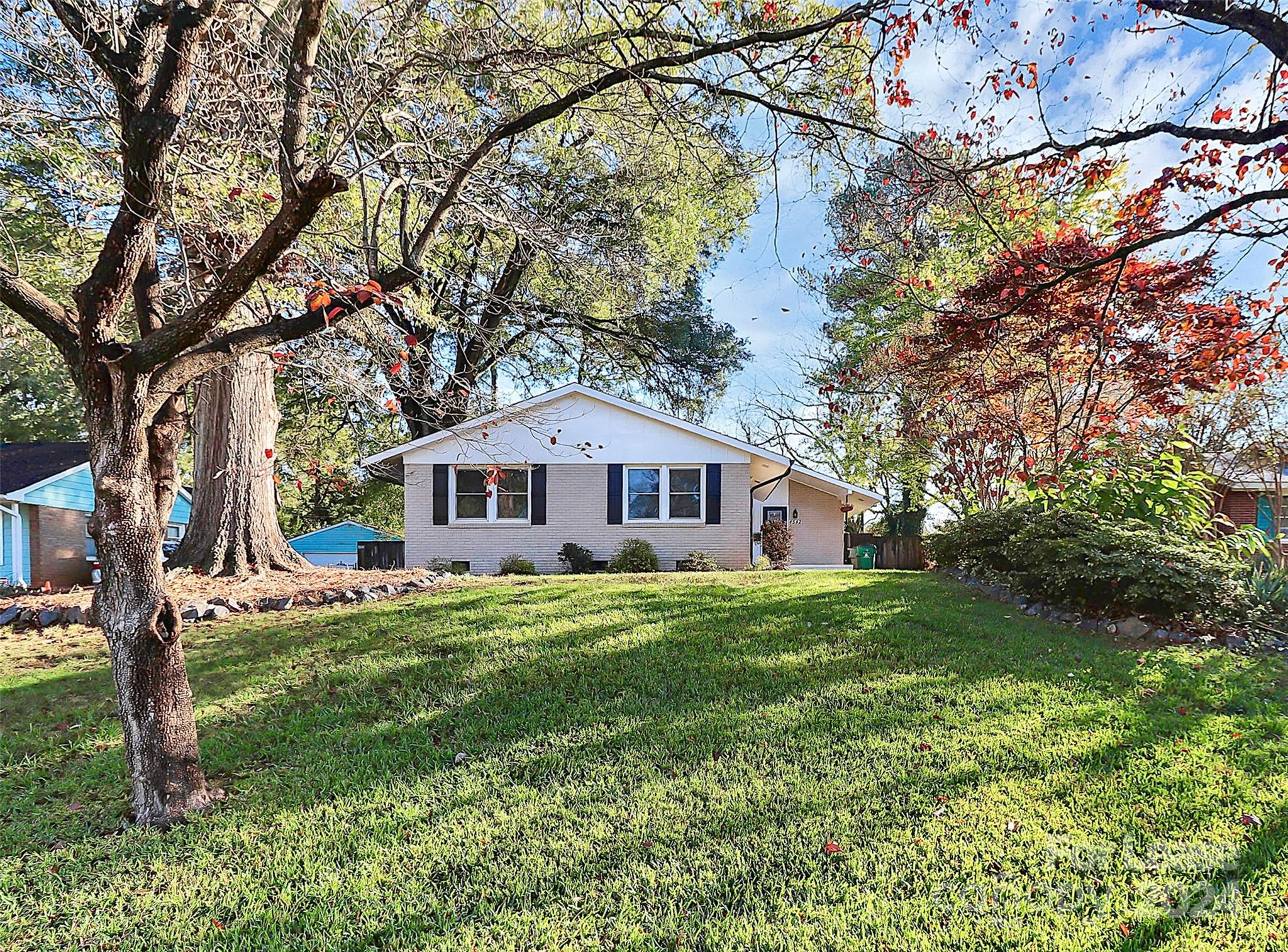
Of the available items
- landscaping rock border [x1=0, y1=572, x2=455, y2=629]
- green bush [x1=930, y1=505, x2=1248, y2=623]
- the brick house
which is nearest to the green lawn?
green bush [x1=930, y1=505, x2=1248, y2=623]

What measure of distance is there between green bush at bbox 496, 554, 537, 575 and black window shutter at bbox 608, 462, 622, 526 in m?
2.04

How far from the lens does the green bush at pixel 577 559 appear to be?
45.4 feet

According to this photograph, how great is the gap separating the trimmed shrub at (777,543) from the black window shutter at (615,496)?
3636 mm

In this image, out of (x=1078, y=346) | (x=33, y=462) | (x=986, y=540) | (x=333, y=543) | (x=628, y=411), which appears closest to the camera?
(x=1078, y=346)

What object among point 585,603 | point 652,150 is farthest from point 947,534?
point 652,150

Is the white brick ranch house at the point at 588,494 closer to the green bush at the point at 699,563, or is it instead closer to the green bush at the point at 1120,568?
the green bush at the point at 699,563

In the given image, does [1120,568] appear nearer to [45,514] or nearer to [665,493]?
[665,493]

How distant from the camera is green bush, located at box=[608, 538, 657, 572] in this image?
13633 mm

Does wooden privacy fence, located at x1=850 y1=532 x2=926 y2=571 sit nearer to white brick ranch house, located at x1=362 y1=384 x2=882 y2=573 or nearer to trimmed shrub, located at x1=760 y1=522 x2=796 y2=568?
trimmed shrub, located at x1=760 y1=522 x2=796 y2=568

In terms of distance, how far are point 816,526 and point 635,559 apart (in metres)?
6.56

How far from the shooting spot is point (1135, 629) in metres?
6.21

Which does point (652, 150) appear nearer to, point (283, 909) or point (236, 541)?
point (283, 909)

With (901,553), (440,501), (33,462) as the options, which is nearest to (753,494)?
(901,553)

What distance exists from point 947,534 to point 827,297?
10.5m
